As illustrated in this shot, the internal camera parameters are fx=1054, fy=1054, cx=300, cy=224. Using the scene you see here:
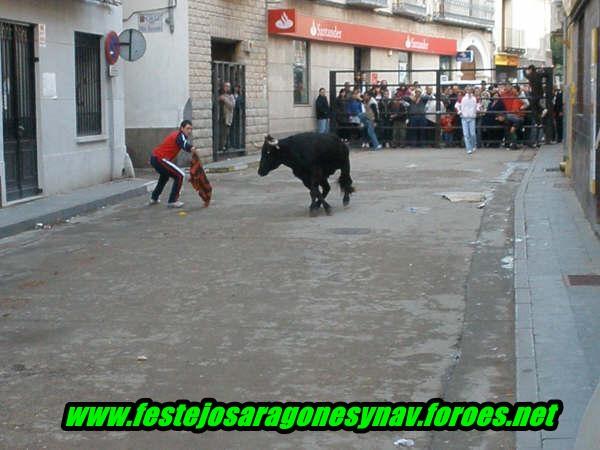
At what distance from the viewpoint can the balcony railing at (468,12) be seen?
42.7 m

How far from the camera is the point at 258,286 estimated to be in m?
10.6

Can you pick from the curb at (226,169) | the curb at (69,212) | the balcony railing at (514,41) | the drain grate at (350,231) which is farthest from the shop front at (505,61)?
the drain grate at (350,231)

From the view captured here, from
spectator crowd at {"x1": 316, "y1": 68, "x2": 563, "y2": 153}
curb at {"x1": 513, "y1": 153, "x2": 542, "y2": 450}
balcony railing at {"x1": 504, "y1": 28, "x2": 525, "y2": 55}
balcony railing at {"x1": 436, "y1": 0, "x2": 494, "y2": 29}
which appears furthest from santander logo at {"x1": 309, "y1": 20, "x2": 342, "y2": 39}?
balcony railing at {"x1": 504, "y1": 28, "x2": 525, "y2": 55}

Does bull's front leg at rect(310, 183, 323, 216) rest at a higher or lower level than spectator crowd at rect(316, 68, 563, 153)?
lower

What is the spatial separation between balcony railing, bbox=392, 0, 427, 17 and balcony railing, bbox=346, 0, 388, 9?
55.8 inches

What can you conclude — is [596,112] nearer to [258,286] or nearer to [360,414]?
[258,286]

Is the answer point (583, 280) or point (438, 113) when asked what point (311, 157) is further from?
point (438, 113)

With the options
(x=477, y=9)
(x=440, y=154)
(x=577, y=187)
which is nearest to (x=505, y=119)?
(x=440, y=154)

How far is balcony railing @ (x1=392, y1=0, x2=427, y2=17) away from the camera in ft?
124

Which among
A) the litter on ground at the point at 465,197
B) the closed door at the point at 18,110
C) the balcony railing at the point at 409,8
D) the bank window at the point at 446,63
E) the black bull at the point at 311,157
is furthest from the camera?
the bank window at the point at 446,63

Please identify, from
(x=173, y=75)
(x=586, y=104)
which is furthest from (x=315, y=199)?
(x=173, y=75)

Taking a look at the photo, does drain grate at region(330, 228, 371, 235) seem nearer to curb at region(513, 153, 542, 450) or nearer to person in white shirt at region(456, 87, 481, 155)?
curb at region(513, 153, 542, 450)

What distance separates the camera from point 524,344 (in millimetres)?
7770

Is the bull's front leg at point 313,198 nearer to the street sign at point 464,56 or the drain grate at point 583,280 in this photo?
the drain grate at point 583,280
